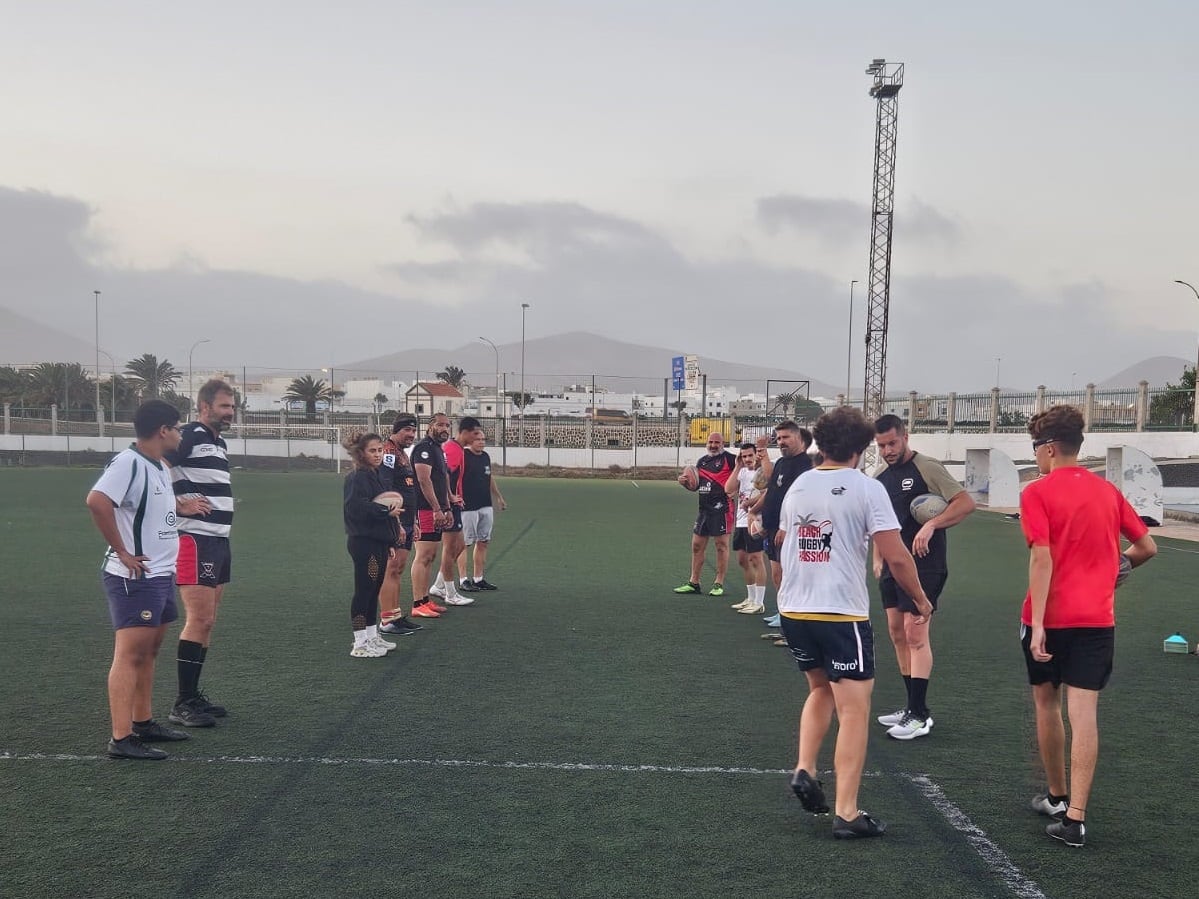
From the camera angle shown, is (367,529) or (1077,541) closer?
(1077,541)

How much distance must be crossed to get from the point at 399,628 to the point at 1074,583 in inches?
230

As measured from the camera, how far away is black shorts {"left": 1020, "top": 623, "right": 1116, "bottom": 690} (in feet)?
13.1

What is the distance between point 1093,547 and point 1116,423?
26.2 m

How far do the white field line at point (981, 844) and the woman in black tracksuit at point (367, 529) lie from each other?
4.08 metres

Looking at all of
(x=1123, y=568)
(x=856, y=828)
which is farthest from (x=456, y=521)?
(x=1123, y=568)

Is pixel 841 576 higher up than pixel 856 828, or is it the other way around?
pixel 841 576

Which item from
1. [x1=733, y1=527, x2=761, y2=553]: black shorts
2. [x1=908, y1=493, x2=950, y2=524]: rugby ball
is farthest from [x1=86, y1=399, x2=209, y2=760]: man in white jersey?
[x1=733, y1=527, x2=761, y2=553]: black shorts

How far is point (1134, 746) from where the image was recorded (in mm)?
5414

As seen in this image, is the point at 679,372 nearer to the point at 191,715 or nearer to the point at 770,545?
the point at 770,545

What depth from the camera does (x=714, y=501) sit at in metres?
10.3

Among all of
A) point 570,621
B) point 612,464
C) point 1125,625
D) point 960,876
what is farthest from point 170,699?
point 612,464

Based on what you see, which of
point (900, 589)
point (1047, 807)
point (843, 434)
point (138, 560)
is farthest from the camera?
point (900, 589)

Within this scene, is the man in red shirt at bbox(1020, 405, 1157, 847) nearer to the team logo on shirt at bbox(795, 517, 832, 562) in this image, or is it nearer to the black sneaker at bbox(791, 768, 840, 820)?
the team logo on shirt at bbox(795, 517, 832, 562)

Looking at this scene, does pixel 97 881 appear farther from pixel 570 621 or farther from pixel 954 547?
pixel 954 547
